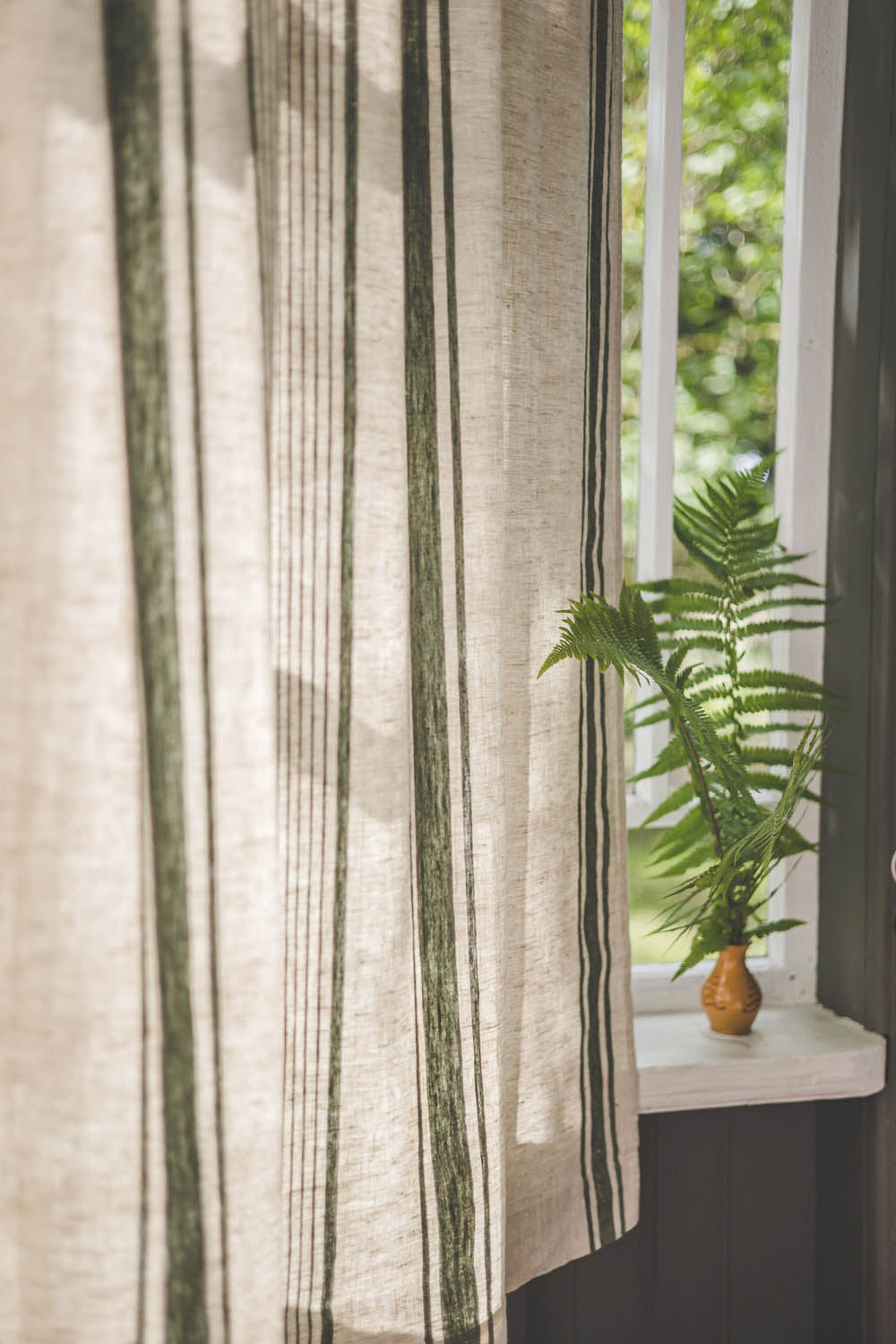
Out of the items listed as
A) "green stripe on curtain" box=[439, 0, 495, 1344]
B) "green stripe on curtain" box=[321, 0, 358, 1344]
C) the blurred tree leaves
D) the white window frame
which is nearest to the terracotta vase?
the white window frame

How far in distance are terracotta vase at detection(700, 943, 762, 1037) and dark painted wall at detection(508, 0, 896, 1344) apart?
0.48ft

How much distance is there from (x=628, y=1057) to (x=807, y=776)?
0.38m

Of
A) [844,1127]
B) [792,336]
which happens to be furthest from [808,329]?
[844,1127]

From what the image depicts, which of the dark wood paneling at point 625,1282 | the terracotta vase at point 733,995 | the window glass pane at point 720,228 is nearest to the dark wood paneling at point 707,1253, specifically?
the dark wood paneling at point 625,1282

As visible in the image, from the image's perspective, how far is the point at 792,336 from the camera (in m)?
1.34

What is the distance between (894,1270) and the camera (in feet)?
3.96

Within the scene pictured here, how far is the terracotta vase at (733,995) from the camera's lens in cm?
120

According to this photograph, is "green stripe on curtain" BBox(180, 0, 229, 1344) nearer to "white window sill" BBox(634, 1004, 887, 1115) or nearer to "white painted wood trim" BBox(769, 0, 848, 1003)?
"white window sill" BBox(634, 1004, 887, 1115)

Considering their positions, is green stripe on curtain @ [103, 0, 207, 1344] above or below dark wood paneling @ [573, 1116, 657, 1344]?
above

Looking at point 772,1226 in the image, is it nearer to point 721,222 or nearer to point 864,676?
point 864,676

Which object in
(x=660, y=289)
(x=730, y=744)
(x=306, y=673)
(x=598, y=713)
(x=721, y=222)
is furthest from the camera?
(x=721, y=222)

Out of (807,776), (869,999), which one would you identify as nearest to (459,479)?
(807,776)

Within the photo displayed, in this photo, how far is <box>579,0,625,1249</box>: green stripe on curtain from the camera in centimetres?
104

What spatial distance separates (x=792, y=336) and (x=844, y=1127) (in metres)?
1.09
